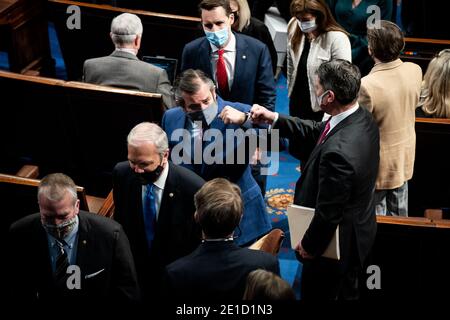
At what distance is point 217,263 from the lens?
7.75 ft

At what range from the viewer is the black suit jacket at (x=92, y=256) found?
273 centimetres

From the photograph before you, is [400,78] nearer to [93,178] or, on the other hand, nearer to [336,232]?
[336,232]

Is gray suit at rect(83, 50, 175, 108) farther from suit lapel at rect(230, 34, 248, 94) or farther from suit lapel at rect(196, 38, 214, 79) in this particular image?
suit lapel at rect(230, 34, 248, 94)

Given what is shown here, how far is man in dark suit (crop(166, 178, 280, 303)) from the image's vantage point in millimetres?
2354

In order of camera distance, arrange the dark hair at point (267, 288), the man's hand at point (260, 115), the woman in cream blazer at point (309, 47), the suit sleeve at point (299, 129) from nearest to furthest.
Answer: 1. the dark hair at point (267, 288)
2. the man's hand at point (260, 115)
3. the suit sleeve at point (299, 129)
4. the woman in cream blazer at point (309, 47)

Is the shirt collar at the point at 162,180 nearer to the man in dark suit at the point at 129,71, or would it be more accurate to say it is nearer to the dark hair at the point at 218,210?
the dark hair at the point at 218,210

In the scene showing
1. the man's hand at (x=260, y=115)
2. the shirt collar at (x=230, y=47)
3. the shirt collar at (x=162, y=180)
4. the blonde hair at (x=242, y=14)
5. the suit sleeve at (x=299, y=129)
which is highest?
the blonde hair at (x=242, y=14)

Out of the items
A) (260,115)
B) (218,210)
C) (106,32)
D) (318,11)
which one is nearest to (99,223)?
(218,210)

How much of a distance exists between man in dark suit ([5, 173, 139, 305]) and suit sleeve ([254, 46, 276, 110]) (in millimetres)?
1444

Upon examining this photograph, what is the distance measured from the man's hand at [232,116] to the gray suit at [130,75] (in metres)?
0.99

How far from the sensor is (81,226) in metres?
2.75

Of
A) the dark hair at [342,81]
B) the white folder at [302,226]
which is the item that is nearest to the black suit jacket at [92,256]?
the white folder at [302,226]

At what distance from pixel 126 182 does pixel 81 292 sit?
500 mm

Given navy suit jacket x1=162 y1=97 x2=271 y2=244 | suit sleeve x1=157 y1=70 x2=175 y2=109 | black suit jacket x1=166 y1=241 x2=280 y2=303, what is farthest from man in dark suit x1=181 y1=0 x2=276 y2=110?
black suit jacket x1=166 y1=241 x2=280 y2=303
